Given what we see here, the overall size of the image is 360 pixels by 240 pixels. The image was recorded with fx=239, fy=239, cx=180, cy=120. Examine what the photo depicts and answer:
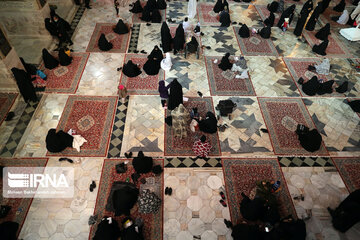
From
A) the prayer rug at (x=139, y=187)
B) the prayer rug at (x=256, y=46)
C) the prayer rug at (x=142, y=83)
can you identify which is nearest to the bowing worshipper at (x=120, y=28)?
the prayer rug at (x=142, y=83)

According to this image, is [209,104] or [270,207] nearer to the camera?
[270,207]

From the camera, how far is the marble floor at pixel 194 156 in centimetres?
552

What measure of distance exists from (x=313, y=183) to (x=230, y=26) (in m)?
7.92

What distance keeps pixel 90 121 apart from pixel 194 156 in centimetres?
332

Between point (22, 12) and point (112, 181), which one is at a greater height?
point (22, 12)

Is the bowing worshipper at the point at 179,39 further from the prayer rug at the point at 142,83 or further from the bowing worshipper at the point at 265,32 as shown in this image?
the bowing worshipper at the point at 265,32

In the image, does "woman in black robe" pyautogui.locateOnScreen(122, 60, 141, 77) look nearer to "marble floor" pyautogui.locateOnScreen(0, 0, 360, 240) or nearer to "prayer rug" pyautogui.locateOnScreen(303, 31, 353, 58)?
"marble floor" pyautogui.locateOnScreen(0, 0, 360, 240)

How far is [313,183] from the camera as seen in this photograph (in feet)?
20.4

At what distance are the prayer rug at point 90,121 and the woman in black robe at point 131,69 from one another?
1142 mm

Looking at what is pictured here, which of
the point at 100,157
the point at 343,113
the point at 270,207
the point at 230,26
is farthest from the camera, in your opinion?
the point at 230,26

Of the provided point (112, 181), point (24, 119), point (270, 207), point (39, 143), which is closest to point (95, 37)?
point (24, 119)

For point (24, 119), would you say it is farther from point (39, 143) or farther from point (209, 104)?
point (209, 104)

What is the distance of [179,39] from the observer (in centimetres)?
911

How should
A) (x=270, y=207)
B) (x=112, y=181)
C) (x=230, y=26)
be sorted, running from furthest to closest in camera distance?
1. (x=230, y=26)
2. (x=112, y=181)
3. (x=270, y=207)
